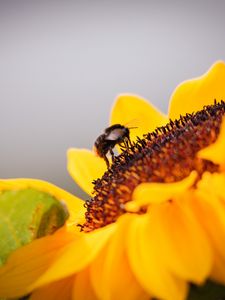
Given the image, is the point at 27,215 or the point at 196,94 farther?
the point at 196,94

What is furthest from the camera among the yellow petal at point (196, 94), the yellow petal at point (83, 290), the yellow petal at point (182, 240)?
the yellow petal at point (196, 94)

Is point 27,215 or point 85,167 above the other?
point 27,215

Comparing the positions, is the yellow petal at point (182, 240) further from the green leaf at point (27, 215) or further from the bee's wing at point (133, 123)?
the bee's wing at point (133, 123)

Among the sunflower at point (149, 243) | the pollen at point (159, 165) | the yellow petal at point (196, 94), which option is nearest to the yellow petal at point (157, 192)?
the sunflower at point (149, 243)

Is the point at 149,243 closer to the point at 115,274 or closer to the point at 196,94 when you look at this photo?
the point at 115,274

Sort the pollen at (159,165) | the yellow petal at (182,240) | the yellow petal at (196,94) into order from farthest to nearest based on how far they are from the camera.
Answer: the yellow petal at (196,94) < the pollen at (159,165) < the yellow petal at (182,240)

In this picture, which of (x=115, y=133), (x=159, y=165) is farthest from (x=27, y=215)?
(x=115, y=133)
